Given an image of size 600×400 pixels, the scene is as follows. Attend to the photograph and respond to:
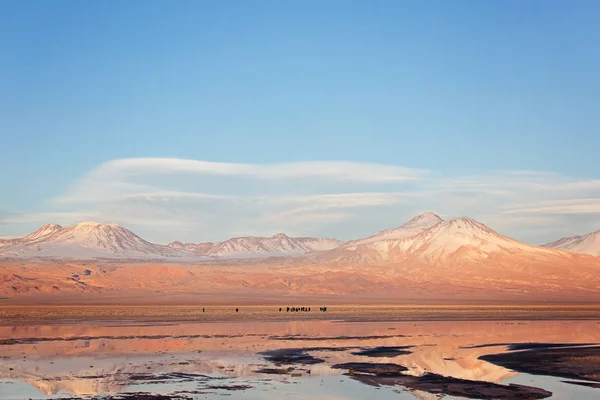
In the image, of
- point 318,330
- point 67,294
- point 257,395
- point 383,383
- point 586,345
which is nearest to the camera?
point 257,395

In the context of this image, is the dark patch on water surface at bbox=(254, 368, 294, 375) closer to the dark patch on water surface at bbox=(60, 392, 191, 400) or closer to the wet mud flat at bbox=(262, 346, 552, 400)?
the wet mud flat at bbox=(262, 346, 552, 400)

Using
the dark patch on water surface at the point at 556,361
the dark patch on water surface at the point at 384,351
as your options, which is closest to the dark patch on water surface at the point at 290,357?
the dark patch on water surface at the point at 384,351

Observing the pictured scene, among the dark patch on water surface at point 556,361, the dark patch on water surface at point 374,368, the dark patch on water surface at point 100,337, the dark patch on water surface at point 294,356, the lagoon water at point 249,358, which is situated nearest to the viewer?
the lagoon water at point 249,358

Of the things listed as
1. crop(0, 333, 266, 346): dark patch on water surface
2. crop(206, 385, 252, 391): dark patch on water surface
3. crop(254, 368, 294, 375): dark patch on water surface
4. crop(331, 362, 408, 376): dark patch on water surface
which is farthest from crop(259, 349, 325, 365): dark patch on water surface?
crop(0, 333, 266, 346): dark patch on water surface

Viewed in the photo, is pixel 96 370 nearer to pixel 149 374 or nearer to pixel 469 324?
pixel 149 374

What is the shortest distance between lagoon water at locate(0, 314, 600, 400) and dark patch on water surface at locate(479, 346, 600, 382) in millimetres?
1160

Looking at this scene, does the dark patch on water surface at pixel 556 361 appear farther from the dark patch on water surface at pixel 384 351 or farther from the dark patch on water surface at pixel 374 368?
the dark patch on water surface at pixel 374 368

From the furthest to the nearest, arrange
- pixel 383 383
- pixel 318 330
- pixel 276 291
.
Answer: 1. pixel 276 291
2. pixel 318 330
3. pixel 383 383

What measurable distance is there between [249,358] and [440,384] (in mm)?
12382

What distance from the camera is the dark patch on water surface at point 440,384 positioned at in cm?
2791

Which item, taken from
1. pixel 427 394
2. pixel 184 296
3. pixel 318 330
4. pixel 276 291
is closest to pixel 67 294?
pixel 184 296

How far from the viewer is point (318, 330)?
201ft

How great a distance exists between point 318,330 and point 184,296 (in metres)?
97.1

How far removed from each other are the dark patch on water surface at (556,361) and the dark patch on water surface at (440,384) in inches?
186
